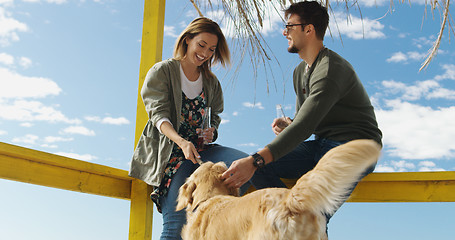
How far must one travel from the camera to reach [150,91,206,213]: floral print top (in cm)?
247

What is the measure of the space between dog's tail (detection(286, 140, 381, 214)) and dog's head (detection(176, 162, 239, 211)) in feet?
1.73

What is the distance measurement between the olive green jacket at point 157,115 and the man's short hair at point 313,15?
32.0 inches

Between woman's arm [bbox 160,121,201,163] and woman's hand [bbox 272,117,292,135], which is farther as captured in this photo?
woman's hand [bbox 272,117,292,135]

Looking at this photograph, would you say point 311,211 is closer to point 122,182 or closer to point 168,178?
point 168,178

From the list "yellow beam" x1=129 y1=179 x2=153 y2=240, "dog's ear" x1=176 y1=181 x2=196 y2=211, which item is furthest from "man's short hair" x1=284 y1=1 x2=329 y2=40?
"yellow beam" x1=129 y1=179 x2=153 y2=240

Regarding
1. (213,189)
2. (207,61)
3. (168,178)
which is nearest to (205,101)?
(207,61)

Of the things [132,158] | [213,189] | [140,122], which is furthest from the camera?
[140,122]

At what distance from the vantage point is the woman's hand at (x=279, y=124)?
8.35 feet

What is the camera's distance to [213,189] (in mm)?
1777

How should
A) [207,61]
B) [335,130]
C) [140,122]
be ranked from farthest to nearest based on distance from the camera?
[140,122] < [207,61] < [335,130]

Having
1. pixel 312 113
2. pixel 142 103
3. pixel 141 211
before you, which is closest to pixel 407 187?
pixel 312 113

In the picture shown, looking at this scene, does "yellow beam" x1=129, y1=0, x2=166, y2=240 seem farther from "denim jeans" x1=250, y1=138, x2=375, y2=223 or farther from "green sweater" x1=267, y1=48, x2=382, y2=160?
"green sweater" x1=267, y1=48, x2=382, y2=160

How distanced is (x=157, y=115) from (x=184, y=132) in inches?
8.9

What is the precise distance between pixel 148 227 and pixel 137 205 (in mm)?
169
